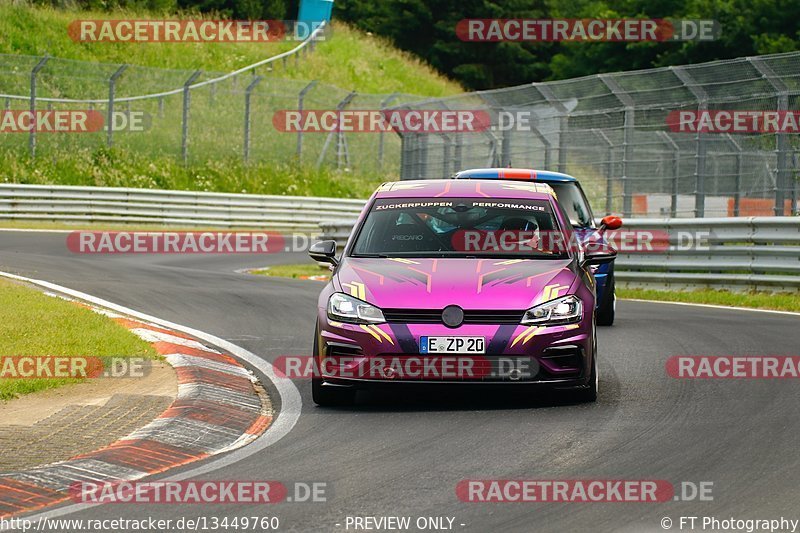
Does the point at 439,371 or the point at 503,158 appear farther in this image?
the point at 503,158

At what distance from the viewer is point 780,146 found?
19422 millimetres

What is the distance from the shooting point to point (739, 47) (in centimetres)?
5778

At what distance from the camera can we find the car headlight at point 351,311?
29.6ft

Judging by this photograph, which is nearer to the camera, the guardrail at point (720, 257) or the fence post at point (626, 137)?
the guardrail at point (720, 257)

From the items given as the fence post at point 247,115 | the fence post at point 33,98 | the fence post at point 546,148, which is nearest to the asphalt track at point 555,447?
the fence post at point 546,148

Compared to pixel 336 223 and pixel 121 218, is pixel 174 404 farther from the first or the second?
pixel 121 218

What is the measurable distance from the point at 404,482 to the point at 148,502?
1.23m

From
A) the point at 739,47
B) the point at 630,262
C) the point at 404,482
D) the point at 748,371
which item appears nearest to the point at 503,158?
the point at 630,262

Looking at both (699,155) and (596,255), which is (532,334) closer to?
(596,255)

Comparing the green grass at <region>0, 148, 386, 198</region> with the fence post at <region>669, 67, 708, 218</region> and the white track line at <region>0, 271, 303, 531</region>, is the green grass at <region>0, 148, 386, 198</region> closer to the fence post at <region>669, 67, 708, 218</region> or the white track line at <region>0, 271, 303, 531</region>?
the fence post at <region>669, 67, 708, 218</region>

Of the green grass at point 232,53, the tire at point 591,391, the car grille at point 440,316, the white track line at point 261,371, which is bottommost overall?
the white track line at point 261,371

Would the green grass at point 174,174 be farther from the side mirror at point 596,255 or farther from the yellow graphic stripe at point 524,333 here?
the yellow graphic stripe at point 524,333

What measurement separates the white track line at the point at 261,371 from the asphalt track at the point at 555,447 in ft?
0.31

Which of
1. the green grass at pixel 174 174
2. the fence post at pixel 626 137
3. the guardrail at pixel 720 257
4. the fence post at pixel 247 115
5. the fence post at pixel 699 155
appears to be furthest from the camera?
the fence post at pixel 247 115
